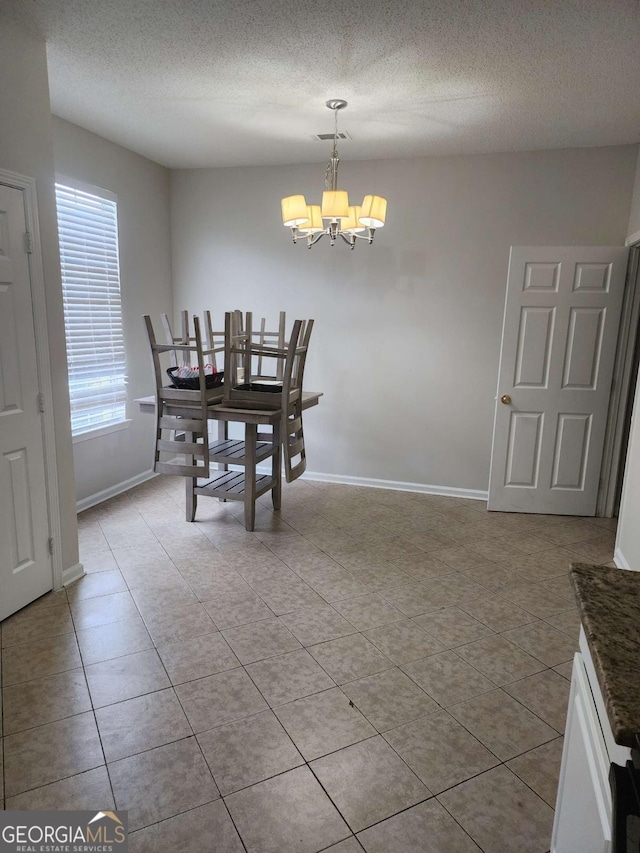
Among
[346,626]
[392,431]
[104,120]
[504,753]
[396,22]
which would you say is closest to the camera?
[504,753]

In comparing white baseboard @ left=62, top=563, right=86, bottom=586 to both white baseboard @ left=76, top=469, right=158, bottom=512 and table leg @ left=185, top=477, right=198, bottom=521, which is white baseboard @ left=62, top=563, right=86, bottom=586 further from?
white baseboard @ left=76, top=469, right=158, bottom=512

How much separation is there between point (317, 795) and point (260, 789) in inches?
7.2

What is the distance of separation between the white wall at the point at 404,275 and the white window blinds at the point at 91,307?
35.4 inches

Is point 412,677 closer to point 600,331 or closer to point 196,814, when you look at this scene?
point 196,814

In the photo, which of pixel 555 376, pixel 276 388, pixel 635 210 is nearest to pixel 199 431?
pixel 276 388

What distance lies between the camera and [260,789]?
5.64 feet

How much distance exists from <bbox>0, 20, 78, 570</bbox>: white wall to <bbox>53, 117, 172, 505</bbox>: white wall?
112 cm

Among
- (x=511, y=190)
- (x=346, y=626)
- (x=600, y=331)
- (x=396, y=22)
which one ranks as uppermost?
(x=396, y=22)

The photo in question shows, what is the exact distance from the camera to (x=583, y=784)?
1104 mm

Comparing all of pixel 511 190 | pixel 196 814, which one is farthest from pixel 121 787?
pixel 511 190

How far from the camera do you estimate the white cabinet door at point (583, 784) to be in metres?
0.98

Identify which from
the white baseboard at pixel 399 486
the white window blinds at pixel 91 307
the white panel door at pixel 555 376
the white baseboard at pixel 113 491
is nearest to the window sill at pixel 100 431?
the white window blinds at pixel 91 307

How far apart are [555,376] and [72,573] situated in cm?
349

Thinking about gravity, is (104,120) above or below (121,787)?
above
